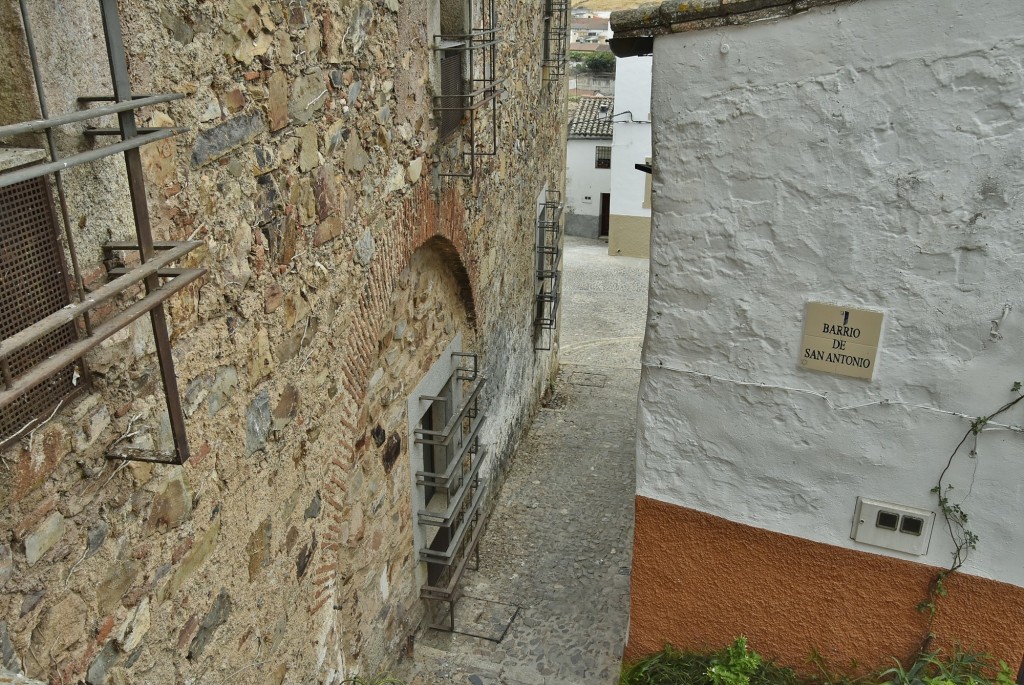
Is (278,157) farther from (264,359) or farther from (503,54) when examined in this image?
(503,54)

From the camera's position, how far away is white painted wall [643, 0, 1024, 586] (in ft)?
9.46

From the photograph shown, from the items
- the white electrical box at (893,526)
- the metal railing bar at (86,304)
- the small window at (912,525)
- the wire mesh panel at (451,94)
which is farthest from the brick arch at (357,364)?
the small window at (912,525)

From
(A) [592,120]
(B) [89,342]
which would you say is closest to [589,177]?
(A) [592,120]

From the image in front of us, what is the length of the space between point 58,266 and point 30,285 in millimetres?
104

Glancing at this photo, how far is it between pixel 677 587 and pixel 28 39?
329 cm

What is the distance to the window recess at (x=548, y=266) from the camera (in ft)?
28.5

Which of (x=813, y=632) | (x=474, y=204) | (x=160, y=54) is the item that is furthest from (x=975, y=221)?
(x=474, y=204)

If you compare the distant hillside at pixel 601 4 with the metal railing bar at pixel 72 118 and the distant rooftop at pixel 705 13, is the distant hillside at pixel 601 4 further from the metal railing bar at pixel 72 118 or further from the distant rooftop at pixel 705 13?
the metal railing bar at pixel 72 118

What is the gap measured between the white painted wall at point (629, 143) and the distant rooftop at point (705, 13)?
14622mm

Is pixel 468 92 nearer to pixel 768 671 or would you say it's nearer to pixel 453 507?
pixel 453 507

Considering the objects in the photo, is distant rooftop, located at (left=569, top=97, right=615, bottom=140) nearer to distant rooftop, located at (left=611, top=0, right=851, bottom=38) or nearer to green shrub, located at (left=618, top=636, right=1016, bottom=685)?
distant rooftop, located at (left=611, top=0, right=851, bottom=38)

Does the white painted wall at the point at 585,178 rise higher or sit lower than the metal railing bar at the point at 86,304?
lower

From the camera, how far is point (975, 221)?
294cm

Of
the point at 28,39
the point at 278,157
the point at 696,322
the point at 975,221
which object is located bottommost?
the point at 696,322
